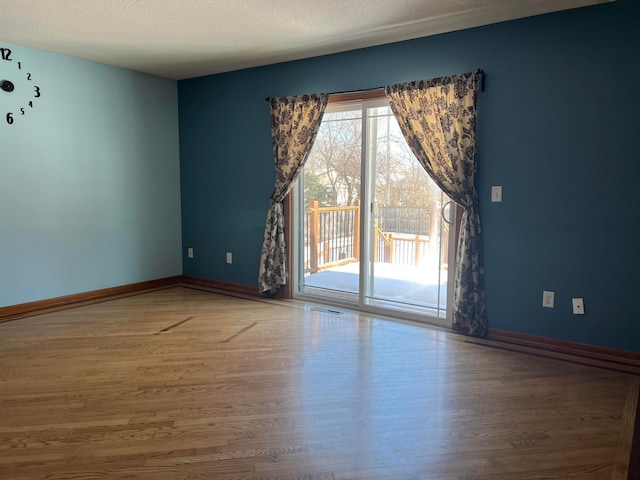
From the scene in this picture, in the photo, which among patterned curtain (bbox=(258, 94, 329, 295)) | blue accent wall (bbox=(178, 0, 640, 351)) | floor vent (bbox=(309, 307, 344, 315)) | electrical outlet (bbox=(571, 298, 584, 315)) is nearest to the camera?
blue accent wall (bbox=(178, 0, 640, 351))

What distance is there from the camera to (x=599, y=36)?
10.1ft

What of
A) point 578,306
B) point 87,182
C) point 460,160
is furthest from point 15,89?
point 578,306

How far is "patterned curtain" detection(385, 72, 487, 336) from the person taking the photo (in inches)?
141

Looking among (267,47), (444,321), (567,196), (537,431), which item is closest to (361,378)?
(537,431)

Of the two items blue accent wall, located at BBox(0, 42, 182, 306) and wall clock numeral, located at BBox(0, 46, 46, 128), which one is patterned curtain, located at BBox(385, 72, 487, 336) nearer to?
blue accent wall, located at BBox(0, 42, 182, 306)

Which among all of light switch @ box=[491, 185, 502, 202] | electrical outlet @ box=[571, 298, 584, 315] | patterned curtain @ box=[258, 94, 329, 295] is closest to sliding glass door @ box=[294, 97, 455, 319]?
patterned curtain @ box=[258, 94, 329, 295]

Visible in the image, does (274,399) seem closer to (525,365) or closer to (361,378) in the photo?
(361,378)

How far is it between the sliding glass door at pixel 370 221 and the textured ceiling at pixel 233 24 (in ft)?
2.34

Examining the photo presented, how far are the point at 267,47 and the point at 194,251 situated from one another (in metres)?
2.58

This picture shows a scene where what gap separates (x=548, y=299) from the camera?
341 cm

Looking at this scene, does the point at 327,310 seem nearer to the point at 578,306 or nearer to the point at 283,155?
the point at 283,155

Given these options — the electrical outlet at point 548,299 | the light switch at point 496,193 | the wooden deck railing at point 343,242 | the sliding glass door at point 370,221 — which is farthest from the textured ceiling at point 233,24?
the electrical outlet at point 548,299

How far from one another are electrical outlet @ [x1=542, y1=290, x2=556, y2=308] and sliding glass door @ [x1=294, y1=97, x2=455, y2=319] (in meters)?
0.76

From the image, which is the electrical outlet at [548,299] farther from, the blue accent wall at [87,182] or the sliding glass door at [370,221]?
the blue accent wall at [87,182]
